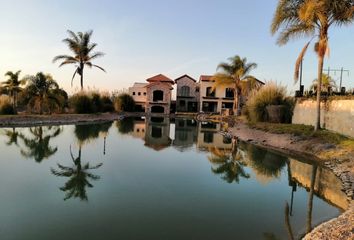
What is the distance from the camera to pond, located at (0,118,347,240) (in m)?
4.91

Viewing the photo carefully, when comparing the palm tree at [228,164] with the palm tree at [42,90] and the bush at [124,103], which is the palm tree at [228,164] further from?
the bush at [124,103]

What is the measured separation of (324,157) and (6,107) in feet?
65.9

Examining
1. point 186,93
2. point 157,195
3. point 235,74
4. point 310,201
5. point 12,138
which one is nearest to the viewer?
point 157,195

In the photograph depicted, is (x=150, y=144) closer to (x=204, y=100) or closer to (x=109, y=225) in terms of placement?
(x=109, y=225)

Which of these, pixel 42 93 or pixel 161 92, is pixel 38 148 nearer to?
pixel 42 93

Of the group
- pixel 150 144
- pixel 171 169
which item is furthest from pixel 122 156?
pixel 150 144

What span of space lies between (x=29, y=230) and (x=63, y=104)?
22.2m

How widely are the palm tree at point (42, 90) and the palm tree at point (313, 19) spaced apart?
16.9 metres

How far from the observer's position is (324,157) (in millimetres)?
10898

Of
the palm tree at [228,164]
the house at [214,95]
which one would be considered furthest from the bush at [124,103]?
the palm tree at [228,164]

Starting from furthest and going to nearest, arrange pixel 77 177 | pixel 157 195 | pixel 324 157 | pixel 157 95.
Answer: pixel 157 95 → pixel 324 157 → pixel 77 177 → pixel 157 195

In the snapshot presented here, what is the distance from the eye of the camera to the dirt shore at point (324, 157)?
14.9 feet

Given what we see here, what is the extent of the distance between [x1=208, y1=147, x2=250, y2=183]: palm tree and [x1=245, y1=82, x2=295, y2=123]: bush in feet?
19.0

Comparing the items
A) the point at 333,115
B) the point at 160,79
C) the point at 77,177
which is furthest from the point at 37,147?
the point at 160,79
